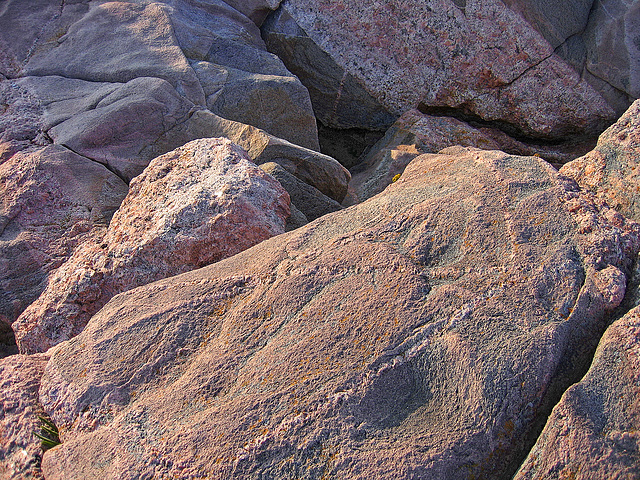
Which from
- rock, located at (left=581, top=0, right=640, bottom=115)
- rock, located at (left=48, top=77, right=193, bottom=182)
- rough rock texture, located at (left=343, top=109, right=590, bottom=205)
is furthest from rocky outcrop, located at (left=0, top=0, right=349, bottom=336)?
rock, located at (left=581, top=0, right=640, bottom=115)

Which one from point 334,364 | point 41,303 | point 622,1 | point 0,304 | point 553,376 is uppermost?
point 622,1

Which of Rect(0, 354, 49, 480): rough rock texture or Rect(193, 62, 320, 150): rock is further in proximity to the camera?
Rect(193, 62, 320, 150): rock

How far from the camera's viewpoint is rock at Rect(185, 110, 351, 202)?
191 inches

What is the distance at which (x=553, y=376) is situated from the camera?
2328 millimetres

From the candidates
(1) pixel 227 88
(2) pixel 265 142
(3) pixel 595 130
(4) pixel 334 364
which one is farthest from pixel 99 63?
(3) pixel 595 130

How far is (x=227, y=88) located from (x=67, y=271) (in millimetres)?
3012

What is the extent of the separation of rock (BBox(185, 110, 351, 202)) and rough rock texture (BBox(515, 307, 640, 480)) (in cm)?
319

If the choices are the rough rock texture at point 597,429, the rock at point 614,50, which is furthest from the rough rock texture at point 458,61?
the rough rock texture at point 597,429

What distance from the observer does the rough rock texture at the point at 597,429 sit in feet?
6.73

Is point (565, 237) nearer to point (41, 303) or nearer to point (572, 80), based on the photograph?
point (41, 303)

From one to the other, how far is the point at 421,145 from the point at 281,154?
224 cm

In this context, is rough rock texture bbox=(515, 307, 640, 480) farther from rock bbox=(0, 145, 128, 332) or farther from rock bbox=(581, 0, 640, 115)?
rock bbox=(581, 0, 640, 115)

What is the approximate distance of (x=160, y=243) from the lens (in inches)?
139

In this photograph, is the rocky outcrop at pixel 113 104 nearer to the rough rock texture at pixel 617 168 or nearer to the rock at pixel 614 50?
the rough rock texture at pixel 617 168
